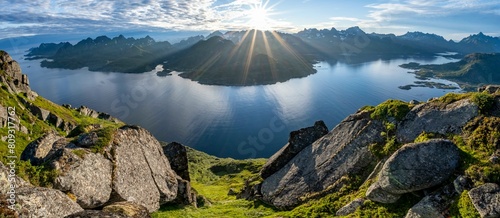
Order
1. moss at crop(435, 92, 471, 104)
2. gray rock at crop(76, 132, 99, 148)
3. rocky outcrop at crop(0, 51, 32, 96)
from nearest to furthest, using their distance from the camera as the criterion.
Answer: moss at crop(435, 92, 471, 104) < gray rock at crop(76, 132, 99, 148) < rocky outcrop at crop(0, 51, 32, 96)

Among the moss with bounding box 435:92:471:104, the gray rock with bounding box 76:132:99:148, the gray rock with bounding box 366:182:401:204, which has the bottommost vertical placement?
the gray rock with bounding box 366:182:401:204

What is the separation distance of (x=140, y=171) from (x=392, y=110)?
80.3ft

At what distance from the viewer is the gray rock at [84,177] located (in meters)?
20.4

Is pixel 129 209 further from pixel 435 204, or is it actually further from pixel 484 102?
pixel 484 102

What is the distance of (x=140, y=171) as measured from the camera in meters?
27.8

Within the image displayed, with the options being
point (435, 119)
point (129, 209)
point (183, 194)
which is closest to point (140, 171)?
point (183, 194)

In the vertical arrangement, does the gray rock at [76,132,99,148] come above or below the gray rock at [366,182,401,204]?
above

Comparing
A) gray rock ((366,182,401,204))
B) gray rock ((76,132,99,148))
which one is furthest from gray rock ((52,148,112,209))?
gray rock ((366,182,401,204))

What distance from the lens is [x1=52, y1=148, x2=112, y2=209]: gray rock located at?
66.9 ft

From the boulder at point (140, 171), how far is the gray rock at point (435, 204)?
69.0 feet

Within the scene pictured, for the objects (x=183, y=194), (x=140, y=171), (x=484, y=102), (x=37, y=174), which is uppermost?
(x=484, y=102)

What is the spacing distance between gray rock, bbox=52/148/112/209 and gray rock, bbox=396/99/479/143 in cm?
2450

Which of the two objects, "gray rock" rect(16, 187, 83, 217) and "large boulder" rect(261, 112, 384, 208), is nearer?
"gray rock" rect(16, 187, 83, 217)

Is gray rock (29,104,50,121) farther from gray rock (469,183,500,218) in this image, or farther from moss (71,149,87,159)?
gray rock (469,183,500,218)
